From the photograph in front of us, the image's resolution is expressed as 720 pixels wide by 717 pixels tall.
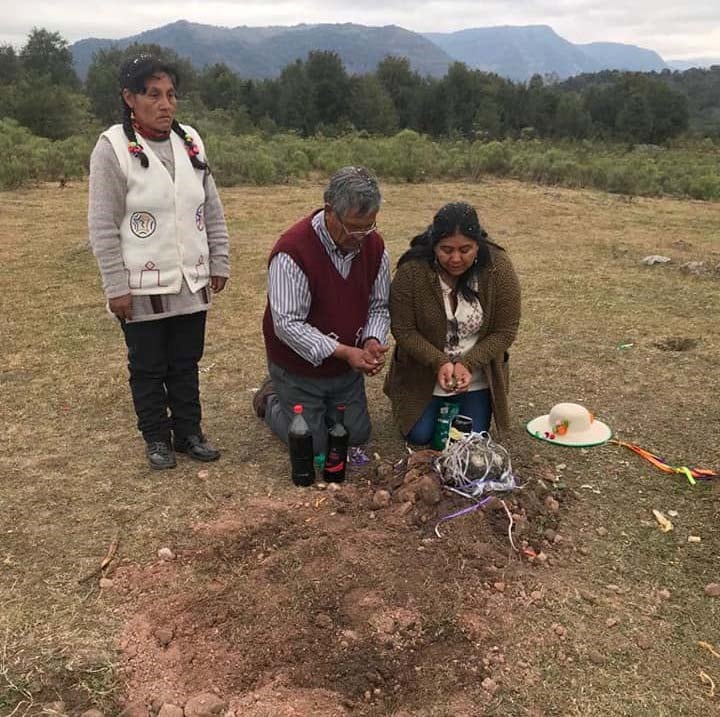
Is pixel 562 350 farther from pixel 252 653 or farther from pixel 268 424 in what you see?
pixel 252 653

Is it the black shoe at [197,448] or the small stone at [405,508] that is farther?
the black shoe at [197,448]

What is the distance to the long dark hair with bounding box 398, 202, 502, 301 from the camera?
10.0ft

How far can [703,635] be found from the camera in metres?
2.36

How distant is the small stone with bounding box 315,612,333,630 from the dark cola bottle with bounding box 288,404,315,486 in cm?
91

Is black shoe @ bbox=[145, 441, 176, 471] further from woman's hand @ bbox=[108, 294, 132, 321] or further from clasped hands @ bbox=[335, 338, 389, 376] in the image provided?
clasped hands @ bbox=[335, 338, 389, 376]

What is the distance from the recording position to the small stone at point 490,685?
2.12m

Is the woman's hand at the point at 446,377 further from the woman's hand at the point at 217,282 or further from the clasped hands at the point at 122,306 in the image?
the clasped hands at the point at 122,306

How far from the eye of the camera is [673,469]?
3.39 metres

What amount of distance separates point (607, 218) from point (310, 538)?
30.6ft

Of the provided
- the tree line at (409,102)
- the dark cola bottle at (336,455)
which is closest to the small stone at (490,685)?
the dark cola bottle at (336,455)

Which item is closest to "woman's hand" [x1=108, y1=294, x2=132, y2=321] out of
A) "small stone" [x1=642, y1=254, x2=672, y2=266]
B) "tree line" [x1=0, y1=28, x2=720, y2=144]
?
"small stone" [x1=642, y1=254, x2=672, y2=266]

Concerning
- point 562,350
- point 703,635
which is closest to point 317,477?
point 703,635

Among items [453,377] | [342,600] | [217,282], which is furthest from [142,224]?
[342,600]

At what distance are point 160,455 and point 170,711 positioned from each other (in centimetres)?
153
